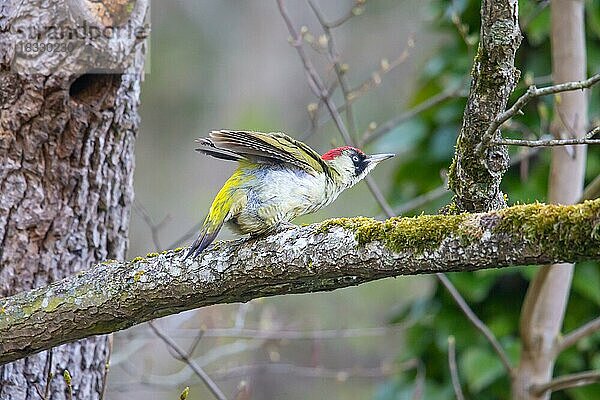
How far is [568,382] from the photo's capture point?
3.56 meters

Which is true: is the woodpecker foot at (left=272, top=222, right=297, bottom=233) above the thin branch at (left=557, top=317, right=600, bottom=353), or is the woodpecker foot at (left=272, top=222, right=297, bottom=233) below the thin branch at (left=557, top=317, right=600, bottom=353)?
above

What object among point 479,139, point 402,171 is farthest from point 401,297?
point 479,139

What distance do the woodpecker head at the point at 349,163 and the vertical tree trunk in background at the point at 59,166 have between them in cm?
89

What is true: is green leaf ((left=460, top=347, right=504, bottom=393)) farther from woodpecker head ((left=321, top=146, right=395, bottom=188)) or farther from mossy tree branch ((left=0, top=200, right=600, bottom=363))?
mossy tree branch ((left=0, top=200, right=600, bottom=363))

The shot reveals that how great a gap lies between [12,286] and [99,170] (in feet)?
1.96

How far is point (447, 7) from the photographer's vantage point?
198 inches

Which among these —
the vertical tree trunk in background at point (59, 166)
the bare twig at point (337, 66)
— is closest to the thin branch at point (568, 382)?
the bare twig at point (337, 66)

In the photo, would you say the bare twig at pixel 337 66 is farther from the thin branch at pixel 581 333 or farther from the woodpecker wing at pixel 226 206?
the thin branch at pixel 581 333

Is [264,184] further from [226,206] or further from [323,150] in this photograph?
[323,150]

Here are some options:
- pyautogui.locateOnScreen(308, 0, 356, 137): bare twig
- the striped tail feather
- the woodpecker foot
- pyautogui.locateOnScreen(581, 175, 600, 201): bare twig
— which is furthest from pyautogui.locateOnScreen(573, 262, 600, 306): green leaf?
the striped tail feather

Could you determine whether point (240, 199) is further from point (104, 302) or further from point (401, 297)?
point (401, 297)

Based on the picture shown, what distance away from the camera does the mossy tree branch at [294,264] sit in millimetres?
2061

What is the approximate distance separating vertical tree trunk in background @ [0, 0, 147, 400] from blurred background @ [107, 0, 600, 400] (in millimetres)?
1276

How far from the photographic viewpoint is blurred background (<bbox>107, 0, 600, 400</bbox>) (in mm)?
4754
